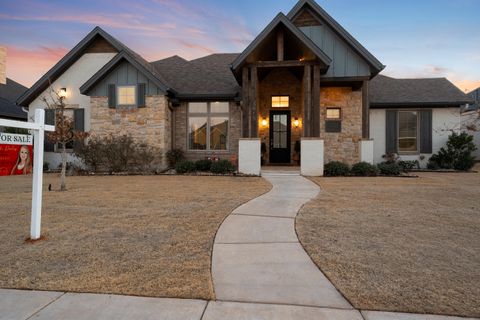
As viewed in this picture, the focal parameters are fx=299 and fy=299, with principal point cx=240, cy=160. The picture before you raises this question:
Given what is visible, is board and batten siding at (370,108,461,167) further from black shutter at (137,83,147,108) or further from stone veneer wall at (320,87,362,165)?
black shutter at (137,83,147,108)

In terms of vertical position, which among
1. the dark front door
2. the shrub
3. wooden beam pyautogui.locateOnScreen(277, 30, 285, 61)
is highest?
wooden beam pyautogui.locateOnScreen(277, 30, 285, 61)

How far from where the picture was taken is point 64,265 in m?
3.28

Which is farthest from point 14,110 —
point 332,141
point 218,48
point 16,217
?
point 332,141

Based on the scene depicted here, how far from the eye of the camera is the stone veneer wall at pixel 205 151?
14523mm

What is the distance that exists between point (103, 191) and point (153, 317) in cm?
681

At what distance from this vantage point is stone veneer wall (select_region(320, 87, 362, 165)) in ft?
46.7

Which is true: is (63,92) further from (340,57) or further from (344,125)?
(344,125)

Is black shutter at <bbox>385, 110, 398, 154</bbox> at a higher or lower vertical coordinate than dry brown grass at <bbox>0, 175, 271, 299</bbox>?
higher

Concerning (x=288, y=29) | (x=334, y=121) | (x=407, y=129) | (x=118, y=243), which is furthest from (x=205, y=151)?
(x=118, y=243)

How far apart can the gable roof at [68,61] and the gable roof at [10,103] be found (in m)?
4.95

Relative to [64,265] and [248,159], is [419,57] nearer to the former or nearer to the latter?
[248,159]

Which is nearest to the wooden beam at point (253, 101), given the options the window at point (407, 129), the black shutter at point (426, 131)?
the window at point (407, 129)

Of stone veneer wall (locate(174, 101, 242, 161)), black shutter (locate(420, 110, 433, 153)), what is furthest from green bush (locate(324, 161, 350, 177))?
black shutter (locate(420, 110, 433, 153))

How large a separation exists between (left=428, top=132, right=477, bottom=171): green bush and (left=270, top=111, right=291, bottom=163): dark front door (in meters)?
7.24
